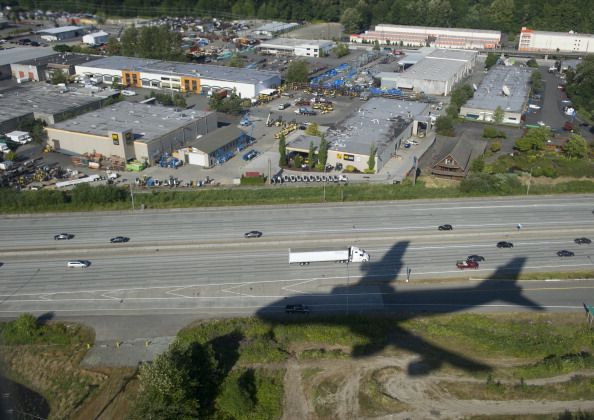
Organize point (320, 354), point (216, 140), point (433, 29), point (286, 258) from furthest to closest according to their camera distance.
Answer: point (433, 29) → point (216, 140) → point (286, 258) → point (320, 354)

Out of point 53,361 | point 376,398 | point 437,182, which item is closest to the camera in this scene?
point 376,398

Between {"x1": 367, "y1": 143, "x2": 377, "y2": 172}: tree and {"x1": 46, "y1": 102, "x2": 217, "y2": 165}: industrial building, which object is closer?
{"x1": 367, "y1": 143, "x2": 377, "y2": 172}: tree

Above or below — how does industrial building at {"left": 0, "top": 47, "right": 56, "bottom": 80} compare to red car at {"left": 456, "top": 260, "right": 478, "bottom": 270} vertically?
above

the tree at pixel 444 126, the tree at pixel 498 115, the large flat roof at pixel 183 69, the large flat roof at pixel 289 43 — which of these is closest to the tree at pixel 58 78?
the large flat roof at pixel 183 69

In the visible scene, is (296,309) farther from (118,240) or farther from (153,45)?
(153,45)

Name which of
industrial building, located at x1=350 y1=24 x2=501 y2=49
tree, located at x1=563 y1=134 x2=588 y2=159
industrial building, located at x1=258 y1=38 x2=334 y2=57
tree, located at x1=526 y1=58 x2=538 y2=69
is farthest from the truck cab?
industrial building, located at x1=350 y1=24 x2=501 y2=49

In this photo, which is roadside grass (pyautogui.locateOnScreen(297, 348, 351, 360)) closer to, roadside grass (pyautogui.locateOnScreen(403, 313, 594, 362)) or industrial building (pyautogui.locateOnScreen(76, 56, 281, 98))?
roadside grass (pyautogui.locateOnScreen(403, 313, 594, 362))

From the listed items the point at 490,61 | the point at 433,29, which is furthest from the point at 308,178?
the point at 433,29

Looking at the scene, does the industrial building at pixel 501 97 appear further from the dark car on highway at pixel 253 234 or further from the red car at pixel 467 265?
the dark car on highway at pixel 253 234
